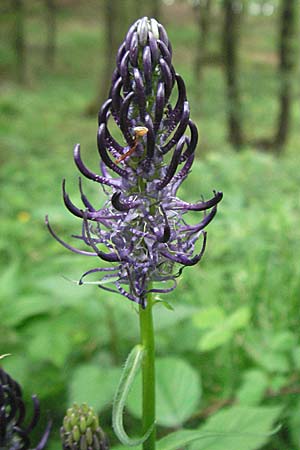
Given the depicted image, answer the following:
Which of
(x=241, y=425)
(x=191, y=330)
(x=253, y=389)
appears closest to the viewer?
(x=241, y=425)

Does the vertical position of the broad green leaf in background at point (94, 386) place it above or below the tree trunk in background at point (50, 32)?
below

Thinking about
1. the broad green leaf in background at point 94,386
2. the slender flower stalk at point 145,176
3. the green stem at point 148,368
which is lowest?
the broad green leaf in background at point 94,386

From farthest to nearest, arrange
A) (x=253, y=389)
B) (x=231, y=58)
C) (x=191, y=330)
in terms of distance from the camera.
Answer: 1. (x=231, y=58)
2. (x=191, y=330)
3. (x=253, y=389)

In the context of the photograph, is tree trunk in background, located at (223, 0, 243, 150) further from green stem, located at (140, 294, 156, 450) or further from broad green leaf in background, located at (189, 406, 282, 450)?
green stem, located at (140, 294, 156, 450)

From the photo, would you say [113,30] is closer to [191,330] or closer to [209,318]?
[191,330]

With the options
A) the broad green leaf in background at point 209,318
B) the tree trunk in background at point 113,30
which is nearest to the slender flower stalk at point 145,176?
the broad green leaf in background at point 209,318

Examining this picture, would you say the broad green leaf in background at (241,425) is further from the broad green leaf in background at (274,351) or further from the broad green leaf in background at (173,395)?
the broad green leaf in background at (274,351)

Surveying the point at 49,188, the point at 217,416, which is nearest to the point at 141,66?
the point at 217,416

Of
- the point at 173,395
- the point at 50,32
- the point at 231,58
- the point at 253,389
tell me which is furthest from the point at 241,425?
the point at 50,32
